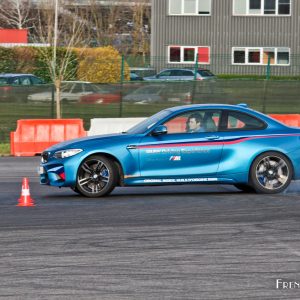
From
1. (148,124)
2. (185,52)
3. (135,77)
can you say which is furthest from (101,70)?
(148,124)

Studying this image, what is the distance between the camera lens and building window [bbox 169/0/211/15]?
52312 millimetres

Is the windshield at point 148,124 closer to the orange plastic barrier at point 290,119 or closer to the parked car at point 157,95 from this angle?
the orange plastic barrier at point 290,119

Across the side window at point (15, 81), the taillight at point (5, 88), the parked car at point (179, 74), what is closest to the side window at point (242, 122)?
the taillight at point (5, 88)

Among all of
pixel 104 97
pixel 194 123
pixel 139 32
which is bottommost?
pixel 194 123

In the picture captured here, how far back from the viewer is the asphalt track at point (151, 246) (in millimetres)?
8172

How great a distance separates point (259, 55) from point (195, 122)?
38.2m

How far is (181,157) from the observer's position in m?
14.5

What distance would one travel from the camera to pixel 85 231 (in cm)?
1116

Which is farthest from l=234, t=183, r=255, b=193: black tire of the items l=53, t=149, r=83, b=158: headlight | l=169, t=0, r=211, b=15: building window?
l=169, t=0, r=211, b=15: building window

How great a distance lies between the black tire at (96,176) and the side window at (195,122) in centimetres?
109

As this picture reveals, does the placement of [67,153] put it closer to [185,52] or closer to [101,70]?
[101,70]

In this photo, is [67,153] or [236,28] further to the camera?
[236,28]

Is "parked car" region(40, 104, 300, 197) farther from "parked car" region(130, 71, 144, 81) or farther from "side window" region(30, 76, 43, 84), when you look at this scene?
"parked car" region(130, 71, 144, 81)

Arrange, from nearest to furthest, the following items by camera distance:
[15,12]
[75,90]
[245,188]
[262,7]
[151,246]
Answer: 1. [151,246]
2. [245,188]
3. [75,90]
4. [262,7]
5. [15,12]
